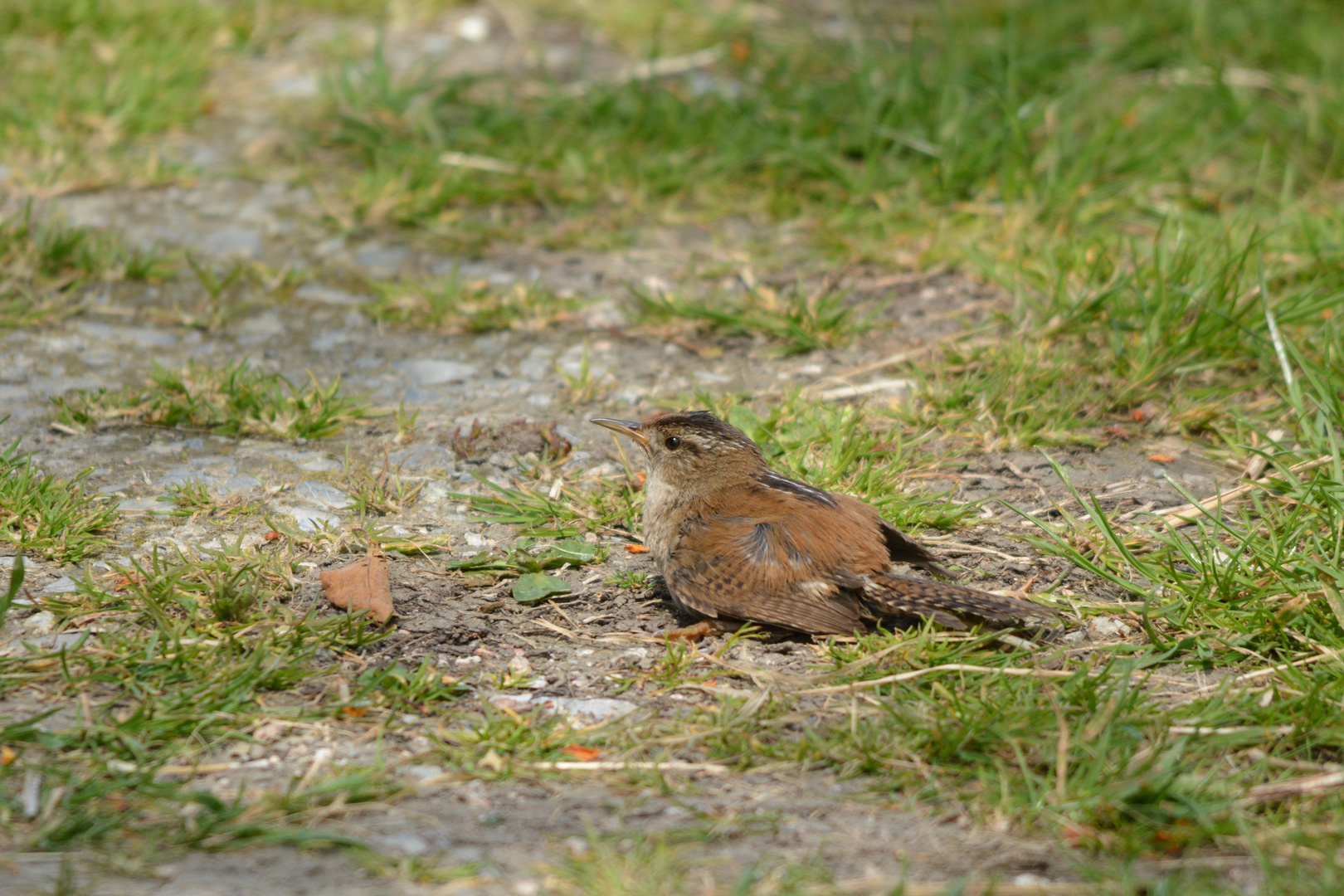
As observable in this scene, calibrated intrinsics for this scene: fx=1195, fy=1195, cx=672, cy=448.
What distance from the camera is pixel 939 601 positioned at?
417 cm

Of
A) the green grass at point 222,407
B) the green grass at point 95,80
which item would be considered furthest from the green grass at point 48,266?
the green grass at point 222,407

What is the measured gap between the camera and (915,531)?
5.07 metres

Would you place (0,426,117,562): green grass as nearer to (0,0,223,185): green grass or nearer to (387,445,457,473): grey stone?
(387,445,457,473): grey stone

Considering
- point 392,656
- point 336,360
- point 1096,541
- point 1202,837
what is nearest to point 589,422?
point 336,360

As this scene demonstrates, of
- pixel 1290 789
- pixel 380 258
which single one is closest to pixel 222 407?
pixel 380 258

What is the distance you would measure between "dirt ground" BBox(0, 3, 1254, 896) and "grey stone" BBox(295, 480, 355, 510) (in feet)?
0.06

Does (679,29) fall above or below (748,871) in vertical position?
above

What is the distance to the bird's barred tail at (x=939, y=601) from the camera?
4.10 m

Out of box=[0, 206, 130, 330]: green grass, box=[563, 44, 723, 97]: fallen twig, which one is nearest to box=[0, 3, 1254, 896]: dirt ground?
box=[0, 206, 130, 330]: green grass

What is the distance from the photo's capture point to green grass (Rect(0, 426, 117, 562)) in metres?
4.47

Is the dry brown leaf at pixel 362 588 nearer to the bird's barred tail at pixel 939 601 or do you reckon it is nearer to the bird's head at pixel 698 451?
the bird's head at pixel 698 451

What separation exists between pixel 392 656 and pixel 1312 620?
3.21 metres

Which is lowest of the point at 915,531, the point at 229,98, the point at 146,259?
the point at 915,531

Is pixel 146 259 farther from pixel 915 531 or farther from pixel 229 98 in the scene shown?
pixel 915 531
